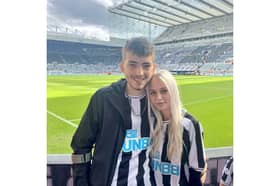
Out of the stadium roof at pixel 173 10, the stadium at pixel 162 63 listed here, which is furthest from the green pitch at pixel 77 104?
the stadium roof at pixel 173 10

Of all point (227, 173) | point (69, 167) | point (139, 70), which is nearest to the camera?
point (139, 70)

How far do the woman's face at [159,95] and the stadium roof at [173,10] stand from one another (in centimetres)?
28

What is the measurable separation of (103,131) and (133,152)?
0.15 meters

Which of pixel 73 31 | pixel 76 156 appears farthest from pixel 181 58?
pixel 76 156

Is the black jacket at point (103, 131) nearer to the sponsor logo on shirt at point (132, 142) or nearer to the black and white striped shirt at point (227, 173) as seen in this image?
the sponsor logo on shirt at point (132, 142)

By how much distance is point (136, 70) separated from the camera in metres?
1.10

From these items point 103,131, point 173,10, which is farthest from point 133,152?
point 173,10

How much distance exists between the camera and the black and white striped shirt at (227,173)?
1301mm

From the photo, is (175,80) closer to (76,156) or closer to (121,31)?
(121,31)

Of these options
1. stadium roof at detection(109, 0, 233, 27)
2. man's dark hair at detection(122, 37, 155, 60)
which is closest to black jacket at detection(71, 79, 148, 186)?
man's dark hair at detection(122, 37, 155, 60)

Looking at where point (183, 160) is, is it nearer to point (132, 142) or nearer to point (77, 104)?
point (132, 142)

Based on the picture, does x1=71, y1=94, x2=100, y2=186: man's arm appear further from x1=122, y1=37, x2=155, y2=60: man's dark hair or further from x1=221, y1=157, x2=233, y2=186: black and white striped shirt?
x1=221, y1=157, x2=233, y2=186: black and white striped shirt
